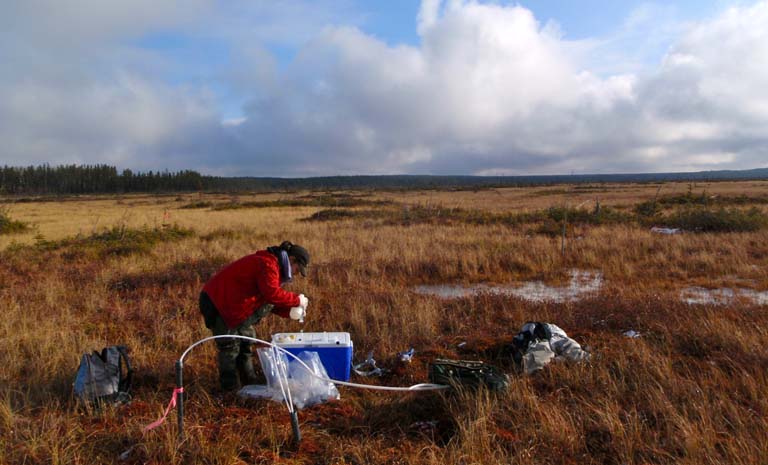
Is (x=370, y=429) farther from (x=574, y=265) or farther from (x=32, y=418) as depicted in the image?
(x=574, y=265)

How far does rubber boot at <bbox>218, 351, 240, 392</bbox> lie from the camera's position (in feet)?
13.7

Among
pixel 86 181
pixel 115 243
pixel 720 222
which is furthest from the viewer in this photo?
pixel 86 181

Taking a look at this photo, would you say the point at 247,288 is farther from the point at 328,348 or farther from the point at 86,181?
the point at 86,181

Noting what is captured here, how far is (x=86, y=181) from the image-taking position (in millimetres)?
109250

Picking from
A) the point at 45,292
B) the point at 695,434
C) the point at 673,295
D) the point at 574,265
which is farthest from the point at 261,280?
the point at 574,265

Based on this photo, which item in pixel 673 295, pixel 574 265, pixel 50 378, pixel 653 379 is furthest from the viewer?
pixel 574 265

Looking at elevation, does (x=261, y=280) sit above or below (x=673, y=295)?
above

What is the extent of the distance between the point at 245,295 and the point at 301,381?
36.3 inches

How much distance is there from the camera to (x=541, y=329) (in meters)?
4.87

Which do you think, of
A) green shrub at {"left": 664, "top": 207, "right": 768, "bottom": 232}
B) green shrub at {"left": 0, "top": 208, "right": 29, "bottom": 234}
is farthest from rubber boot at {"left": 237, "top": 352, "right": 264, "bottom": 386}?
green shrub at {"left": 0, "top": 208, "right": 29, "bottom": 234}

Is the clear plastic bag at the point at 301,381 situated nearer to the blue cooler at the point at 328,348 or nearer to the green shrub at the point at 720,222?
the blue cooler at the point at 328,348

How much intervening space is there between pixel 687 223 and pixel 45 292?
19067 mm

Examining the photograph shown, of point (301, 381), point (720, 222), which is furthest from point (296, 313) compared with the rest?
point (720, 222)

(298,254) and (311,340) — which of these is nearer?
(298,254)
